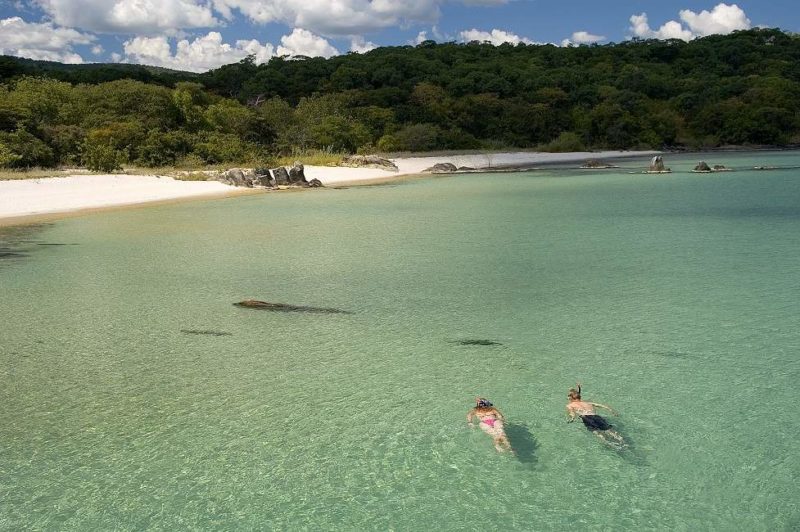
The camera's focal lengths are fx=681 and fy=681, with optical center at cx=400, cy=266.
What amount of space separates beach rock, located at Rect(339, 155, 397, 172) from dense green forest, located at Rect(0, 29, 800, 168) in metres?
5.18

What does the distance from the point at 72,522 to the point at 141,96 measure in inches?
1620

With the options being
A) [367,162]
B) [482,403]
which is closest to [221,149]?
[367,162]

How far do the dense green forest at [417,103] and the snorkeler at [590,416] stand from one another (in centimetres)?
3194

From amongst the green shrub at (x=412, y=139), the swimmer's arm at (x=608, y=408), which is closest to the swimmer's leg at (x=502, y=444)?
the swimmer's arm at (x=608, y=408)

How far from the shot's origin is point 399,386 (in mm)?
7098

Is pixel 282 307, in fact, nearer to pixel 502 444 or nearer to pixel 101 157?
pixel 502 444

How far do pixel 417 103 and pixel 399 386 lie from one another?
6435 cm

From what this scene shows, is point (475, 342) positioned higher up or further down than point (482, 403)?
further down

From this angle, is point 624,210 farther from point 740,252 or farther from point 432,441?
point 432,441

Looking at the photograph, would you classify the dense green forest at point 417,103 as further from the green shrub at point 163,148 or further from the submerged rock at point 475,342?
the submerged rock at point 475,342

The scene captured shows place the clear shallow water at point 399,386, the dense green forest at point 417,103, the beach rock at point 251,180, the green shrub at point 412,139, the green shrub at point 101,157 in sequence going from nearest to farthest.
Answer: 1. the clear shallow water at point 399,386
2. the green shrub at point 101,157
3. the beach rock at point 251,180
4. the dense green forest at point 417,103
5. the green shrub at point 412,139

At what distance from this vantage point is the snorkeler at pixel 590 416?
583cm

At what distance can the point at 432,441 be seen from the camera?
588 centimetres

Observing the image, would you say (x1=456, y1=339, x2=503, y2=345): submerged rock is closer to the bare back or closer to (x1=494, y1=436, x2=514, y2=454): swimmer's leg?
the bare back
